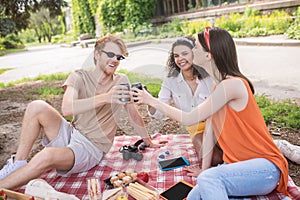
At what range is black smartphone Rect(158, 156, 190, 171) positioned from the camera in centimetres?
246

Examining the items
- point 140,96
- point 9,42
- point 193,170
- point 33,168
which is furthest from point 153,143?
point 9,42

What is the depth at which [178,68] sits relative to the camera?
2264 mm

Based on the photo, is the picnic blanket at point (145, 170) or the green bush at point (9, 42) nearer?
the picnic blanket at point (145, 170)

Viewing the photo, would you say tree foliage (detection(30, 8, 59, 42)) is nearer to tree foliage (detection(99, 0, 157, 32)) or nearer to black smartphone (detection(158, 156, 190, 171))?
tree foliage (detection(99, 0, 157, 32))

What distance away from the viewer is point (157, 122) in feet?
8.63

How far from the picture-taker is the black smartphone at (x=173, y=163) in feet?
8.05

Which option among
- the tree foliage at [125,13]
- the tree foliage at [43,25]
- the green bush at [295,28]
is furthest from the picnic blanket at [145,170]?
the tree foliage at [43,25]

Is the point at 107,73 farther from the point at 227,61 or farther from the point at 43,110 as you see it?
the point at 227,61

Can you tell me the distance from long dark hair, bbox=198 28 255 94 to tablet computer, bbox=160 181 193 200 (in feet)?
2.86

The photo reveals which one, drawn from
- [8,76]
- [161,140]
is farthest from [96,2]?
[161,140]

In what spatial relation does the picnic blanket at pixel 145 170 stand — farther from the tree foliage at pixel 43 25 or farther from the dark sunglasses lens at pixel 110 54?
the tree foliage at pixel 43 25

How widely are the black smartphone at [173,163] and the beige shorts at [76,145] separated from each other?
56cm

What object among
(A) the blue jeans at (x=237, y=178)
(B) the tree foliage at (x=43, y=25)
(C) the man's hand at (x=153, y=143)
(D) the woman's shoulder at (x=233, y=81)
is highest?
(B) the tree foliage at (x=43, y=25)

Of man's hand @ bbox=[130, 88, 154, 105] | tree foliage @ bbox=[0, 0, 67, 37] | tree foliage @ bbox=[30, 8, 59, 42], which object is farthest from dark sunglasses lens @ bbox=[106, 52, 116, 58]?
tree foliage @ bbox=[30, 8, 59, 42]
